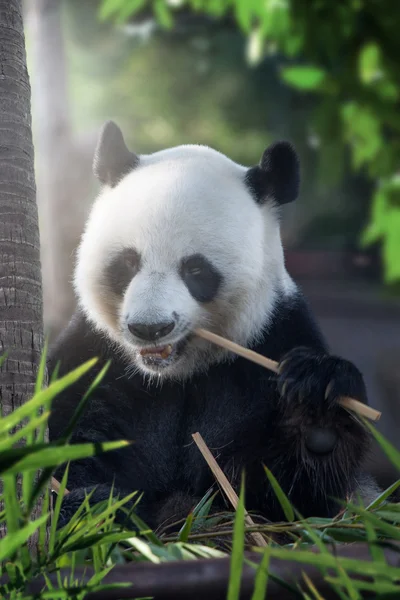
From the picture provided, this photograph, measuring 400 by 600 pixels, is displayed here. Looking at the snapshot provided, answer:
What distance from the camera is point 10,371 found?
Result: 98 centimetres

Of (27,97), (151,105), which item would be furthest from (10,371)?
(151,105)

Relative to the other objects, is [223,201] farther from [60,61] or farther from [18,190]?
[60,61]

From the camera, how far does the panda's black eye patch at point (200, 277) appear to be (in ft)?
5.41

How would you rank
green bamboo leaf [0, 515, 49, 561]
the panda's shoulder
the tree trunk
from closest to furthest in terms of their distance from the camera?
1. green bamboo leaf [0, 515, 49, 561]
2. the tree trunk
3. the panda's shoulder

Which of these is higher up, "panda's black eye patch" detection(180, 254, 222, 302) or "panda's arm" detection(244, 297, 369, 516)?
"panda's black eye patch" detection(180, 254, 222, 302)

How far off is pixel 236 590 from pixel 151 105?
725 centimetres

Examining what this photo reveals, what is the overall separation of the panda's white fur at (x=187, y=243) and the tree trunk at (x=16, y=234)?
51cm

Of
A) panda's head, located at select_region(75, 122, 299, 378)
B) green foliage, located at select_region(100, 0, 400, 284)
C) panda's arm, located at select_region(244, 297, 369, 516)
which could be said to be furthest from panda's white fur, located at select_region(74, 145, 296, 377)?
green foliage, located at select_region(100, 0, 400, 284)

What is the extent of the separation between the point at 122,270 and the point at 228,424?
401mm

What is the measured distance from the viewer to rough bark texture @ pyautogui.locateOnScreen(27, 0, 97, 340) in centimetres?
463

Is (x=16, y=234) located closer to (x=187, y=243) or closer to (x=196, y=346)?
(x=187, y=243)

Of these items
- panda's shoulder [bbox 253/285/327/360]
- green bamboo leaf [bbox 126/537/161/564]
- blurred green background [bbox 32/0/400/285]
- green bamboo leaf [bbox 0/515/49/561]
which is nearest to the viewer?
green bamboo leaf [bbox 0/515/49/561]

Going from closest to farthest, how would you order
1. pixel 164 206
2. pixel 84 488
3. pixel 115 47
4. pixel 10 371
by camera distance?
1. pixel 10 371
2. pixel 84 488
3. pixel 164 206
4. pixel 115 47

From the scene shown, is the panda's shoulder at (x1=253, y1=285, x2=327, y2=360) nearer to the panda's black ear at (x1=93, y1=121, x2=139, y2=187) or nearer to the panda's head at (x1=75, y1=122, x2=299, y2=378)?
the panda's head at (x1=75, y1=122, x2=299, y2=378)
